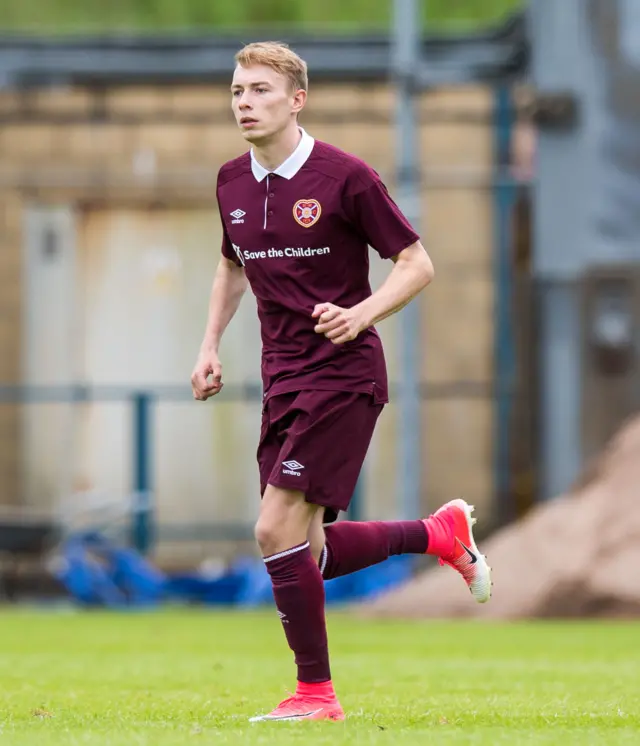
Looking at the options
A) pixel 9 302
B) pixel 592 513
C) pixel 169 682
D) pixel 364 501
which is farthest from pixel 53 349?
pixel 169 682

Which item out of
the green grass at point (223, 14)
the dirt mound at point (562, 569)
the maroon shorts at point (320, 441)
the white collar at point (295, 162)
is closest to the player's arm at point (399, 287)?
the maroon shorts at point (320, 441)

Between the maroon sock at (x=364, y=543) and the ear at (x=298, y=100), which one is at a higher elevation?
the ear at (x=298, y=100)

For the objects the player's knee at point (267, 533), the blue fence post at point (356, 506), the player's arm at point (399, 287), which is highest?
the player's arm at point (399, 287)

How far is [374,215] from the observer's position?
587 centimetres

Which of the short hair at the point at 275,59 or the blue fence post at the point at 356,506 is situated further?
the blue fence post at the point at 356,506

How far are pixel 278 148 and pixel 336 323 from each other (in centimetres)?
66

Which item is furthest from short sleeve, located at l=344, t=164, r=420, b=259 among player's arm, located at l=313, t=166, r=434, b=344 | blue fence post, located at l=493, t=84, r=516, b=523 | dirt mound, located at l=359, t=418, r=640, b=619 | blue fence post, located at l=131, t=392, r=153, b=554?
blue fence post, located at l=493, t=84, r=516, b=523

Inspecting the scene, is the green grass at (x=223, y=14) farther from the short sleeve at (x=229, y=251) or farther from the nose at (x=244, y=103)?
the nose at (x=244, y=103)

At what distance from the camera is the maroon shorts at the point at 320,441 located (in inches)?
227

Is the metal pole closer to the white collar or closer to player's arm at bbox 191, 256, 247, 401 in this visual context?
player's arm at bbox 191, 256, 247, 401

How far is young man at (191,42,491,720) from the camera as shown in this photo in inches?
228

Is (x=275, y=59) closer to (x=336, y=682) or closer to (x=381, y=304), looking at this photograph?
(x=381, y=304)

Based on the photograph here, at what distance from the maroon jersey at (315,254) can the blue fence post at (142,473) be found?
433 inches

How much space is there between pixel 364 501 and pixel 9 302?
381 centimetres
